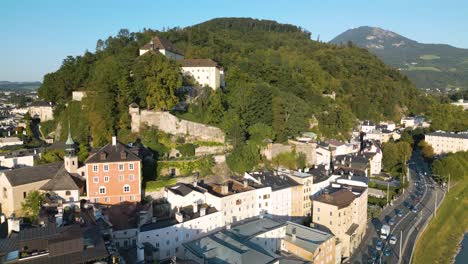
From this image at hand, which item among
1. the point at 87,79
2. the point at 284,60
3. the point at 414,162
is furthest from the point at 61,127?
the point at 414,162

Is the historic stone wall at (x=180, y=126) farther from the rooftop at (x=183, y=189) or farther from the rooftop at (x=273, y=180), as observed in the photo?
the rooftop at (x=183, y=189)

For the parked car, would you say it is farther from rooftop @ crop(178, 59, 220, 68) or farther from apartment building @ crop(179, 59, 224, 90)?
rooftop @ crop(178, 59, 220, 68)

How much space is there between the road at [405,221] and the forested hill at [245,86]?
13083 mm

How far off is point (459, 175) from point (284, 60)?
35.4 m

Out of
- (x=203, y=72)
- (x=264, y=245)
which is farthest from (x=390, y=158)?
(x=264, y=245)

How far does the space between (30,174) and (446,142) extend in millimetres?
63484

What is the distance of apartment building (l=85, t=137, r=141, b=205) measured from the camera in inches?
1054

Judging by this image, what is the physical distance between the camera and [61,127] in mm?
40375

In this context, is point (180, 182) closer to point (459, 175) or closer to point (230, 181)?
point (230, 181)

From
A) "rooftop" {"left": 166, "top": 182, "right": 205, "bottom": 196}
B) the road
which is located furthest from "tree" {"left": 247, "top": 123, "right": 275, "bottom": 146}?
A: the road

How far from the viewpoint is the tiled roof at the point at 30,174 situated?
26109 millimetres

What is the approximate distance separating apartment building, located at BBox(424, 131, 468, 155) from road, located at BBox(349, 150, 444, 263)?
13754 mm

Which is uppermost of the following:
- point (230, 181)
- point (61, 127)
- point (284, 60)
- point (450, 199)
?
point (284, 60)

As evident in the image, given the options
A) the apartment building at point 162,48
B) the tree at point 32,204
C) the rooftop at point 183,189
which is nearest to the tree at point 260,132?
the rooftop at point 183,189
